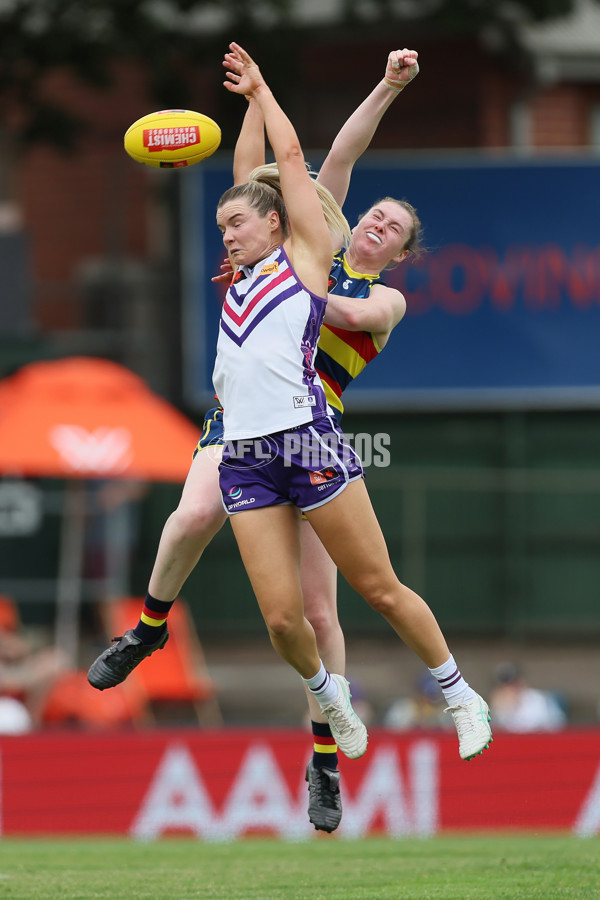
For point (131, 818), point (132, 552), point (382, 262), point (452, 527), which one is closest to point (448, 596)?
point (452, 527)

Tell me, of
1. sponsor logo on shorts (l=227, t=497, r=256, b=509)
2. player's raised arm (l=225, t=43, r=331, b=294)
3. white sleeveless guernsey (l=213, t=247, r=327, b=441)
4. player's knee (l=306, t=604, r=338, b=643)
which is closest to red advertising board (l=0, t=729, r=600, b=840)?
player's knee (l=306, t=604, r=338, b=643)

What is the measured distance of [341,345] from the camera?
6.19 m

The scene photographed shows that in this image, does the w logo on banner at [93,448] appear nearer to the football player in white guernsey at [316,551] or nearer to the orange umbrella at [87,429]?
the orange umbrella at [87,429]

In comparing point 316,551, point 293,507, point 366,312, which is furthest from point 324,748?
point 366,312

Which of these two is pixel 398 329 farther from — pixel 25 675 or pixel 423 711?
pixel 25 675

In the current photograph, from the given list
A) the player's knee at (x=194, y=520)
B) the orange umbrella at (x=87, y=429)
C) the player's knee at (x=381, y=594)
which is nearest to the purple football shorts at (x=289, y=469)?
the player's knee at (x=194, y=520)

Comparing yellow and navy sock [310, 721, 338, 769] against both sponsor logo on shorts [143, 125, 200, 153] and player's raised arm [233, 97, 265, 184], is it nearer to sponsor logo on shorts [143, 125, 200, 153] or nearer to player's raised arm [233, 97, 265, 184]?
player's raised arm [233, 97, 265, 184]

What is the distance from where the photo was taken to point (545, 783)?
35.5ft

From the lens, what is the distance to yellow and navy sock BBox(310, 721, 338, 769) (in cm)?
634

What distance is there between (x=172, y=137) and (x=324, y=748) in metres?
2.84

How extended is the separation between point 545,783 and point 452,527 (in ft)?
19.8

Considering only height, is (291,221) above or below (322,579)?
above

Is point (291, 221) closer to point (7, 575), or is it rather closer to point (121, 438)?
point (121, 438)

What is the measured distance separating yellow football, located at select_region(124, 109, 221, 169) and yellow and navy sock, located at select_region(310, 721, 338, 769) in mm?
2620
